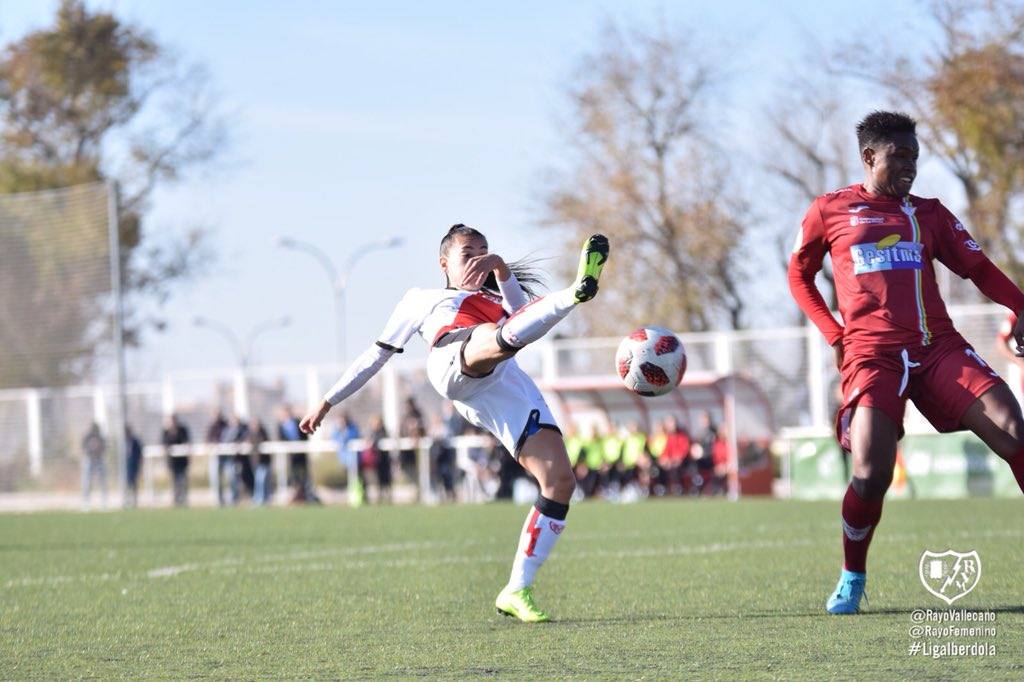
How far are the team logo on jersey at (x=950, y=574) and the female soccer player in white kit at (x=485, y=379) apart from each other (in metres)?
1.96

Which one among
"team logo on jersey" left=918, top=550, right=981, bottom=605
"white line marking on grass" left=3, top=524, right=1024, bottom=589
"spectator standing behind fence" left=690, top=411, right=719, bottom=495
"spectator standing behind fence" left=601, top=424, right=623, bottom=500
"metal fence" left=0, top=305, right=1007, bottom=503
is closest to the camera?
"team logo on jersey" left=918, top=550, right=981, bottom=605

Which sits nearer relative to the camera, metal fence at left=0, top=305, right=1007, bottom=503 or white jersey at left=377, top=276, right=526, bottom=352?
white jersey at left=377, top=276, right=526, bottom=352

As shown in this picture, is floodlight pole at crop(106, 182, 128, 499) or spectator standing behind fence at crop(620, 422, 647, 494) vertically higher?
floodlight pole at crop(106, 182, 128, 499)

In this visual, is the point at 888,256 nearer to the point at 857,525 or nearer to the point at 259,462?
the point at 857,525

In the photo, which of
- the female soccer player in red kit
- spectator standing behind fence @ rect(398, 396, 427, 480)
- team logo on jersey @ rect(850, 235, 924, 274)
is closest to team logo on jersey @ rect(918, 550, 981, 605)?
the female soccer player in red kit

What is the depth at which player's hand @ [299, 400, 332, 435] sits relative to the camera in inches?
302

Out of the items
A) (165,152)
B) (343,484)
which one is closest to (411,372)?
(343,484)

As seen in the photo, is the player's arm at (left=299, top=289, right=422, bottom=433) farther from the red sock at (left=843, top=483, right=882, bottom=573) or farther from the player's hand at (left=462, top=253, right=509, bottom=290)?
the red sock at (left=843, top=483, right=882, bottom=573)

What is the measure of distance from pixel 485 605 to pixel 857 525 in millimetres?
2096

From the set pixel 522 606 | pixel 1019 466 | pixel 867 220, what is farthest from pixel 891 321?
pixel 522 606

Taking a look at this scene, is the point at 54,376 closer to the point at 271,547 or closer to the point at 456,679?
the point at 271,547

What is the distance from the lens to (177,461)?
3019 centimetres

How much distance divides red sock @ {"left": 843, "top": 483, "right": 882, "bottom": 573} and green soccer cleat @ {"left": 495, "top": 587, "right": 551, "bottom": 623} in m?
1.45

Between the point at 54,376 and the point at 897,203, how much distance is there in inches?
918
